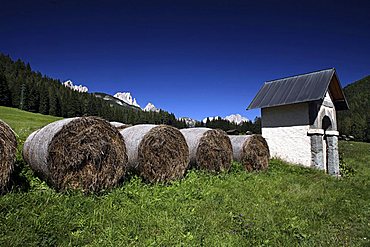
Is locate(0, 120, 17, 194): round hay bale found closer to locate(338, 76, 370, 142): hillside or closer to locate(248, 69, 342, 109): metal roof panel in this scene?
locate(248, 69, 342, 109): metal roof panel

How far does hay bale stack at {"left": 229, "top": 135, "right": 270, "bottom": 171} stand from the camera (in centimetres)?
1169

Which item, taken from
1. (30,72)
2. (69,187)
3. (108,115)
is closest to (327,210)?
(69,187)

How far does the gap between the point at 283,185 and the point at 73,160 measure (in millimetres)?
6871

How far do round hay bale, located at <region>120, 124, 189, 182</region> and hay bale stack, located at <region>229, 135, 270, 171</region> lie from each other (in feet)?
12.7

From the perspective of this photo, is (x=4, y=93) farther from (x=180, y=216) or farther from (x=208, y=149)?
(x=180, y=216)

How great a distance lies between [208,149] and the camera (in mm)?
9797

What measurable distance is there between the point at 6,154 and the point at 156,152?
371cm

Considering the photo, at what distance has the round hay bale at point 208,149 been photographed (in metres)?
9.60

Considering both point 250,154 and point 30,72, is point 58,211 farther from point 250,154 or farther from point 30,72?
point 30,72

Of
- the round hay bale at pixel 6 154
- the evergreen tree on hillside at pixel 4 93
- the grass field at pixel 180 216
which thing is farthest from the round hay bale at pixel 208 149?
the evergreen tree on hillside at pixel 4 93

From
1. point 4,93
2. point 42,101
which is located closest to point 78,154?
point 4,93

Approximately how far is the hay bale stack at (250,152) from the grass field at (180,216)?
3.36m

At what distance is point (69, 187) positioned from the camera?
5.80 metres

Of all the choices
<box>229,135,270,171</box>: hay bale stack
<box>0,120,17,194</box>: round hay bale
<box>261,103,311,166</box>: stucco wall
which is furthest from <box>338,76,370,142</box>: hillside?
<box>0,120,17,194</box>: round hay bale
